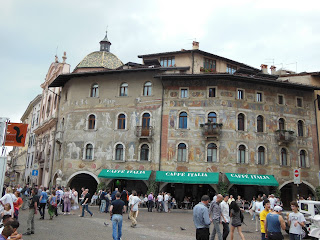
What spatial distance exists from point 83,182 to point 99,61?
1380cm

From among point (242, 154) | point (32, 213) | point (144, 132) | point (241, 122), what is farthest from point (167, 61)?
point (32, 213)

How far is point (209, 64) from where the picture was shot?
34781mm

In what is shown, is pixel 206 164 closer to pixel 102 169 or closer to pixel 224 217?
pixel 102 169

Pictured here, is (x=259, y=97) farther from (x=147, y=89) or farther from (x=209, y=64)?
(x=147, y=89)

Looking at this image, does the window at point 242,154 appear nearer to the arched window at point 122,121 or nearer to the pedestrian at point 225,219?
the arched window at point 122,121

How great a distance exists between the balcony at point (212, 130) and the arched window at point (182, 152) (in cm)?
217

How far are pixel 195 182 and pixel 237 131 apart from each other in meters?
5.92

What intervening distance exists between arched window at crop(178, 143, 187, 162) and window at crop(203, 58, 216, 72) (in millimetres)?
9497

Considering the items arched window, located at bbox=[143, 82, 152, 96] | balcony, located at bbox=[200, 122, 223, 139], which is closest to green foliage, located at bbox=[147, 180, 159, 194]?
balcony, located at bbox=[200, 122, 223, 139]

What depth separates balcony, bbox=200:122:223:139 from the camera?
1119 inches

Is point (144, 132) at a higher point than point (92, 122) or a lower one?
lower

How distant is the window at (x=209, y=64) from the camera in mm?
34406

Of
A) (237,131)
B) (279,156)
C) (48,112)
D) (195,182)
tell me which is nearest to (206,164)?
(195,182)

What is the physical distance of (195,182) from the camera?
89.5 ft
